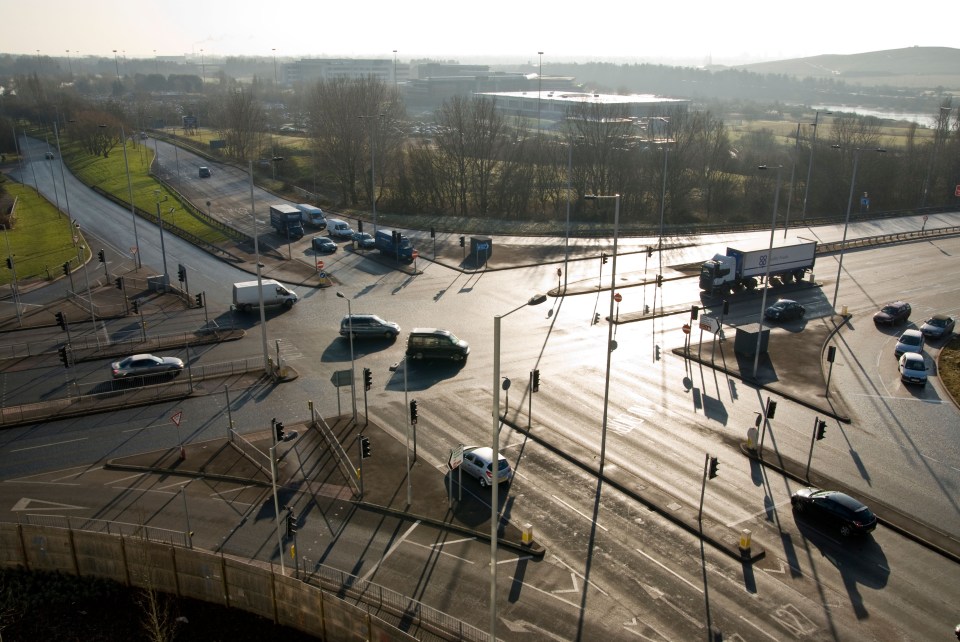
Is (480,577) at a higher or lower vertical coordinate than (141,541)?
lower

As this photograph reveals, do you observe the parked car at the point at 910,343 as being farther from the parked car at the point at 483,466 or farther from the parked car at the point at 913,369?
the parked car at the point at 483,466

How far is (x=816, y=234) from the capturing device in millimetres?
68312

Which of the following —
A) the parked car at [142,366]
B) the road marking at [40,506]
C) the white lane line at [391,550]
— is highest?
the parked car at [142,366]

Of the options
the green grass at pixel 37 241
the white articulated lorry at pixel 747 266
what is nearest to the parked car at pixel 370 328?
the white articulated lorry at pixel 747 266

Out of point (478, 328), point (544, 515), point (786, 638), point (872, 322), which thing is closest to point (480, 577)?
point (544, 515)

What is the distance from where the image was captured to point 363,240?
5969cm

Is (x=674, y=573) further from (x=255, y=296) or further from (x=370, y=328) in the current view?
(x=255, y=296)

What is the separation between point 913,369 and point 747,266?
1532 centimetres

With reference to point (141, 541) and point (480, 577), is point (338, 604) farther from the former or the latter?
point (141, 541)

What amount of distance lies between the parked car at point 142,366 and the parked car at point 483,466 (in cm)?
1726

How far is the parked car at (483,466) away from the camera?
2564 centimetres

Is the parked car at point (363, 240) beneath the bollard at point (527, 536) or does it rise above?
above

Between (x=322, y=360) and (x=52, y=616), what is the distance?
18.9 metres

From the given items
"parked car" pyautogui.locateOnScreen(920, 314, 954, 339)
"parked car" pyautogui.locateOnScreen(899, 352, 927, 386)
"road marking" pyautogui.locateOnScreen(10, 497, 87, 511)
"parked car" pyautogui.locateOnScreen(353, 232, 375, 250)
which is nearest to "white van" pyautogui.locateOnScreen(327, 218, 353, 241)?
"parked car" pyautogui.locateOnScreen(353, 232, 375, 250)
